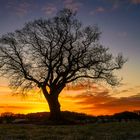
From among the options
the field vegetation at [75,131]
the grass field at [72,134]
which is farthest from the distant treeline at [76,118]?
the grass field at [72,134]

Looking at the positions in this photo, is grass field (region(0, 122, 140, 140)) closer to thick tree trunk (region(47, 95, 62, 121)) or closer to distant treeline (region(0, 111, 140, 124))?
distant treeline (region(0, 111, 140, 124))

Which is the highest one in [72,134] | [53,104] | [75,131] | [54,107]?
[53,104]

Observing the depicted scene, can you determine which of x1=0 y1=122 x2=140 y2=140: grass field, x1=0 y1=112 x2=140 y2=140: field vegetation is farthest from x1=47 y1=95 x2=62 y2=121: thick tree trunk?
x1=0 y1=122 x2=140 y2=140: grass field

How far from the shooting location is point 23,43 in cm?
5050

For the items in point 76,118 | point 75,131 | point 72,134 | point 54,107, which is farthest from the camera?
point 76,118

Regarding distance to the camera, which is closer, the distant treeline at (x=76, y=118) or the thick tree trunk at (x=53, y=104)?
the distant treeline at (x=76, y=118)

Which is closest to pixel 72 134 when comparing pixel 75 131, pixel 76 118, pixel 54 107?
pixel 75 131

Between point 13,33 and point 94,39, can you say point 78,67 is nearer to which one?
point 94,39

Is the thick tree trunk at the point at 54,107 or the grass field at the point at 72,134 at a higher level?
the thick tree trunk at the point at 54,107

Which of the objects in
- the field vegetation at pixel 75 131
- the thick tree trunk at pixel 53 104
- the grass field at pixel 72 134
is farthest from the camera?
the thick tree trunk at pixel 53 104

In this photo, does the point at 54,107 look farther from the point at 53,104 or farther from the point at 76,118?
the point at 76,118

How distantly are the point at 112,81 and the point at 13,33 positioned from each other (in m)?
14.2

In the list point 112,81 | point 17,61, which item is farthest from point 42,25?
point 112,81

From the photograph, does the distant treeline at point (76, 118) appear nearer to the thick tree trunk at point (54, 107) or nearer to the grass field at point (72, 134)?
the thick tree trunk at point (54, 107)
